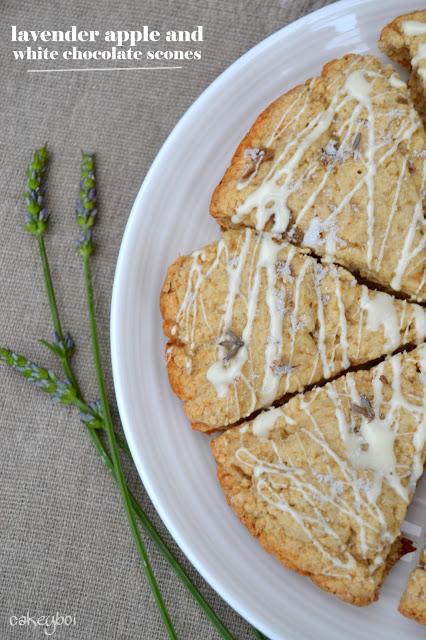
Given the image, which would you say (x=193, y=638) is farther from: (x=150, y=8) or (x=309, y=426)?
(x=150, y=8)

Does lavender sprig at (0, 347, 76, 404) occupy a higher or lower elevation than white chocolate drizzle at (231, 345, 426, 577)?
higher

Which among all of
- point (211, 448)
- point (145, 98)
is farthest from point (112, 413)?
A: point (145, 98)

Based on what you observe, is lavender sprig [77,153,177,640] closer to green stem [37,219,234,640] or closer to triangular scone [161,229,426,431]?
green stem [37,219,234,640]

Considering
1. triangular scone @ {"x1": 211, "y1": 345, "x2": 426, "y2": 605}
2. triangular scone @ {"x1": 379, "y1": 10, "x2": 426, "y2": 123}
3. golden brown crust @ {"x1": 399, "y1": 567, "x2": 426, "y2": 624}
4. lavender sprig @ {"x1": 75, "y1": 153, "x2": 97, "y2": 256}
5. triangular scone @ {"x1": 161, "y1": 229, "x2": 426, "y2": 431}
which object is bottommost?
golden brown crust @ {"x1": 399, "y1": 567, "x2": 426, "y2": 624}

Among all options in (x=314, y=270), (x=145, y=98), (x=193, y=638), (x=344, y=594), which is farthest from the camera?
(x=145, y=98)

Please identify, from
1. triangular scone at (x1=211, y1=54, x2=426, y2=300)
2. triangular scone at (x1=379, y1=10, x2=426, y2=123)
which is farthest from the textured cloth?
triangular scone at (x1=211, y1=54, x2=426, y2=300)

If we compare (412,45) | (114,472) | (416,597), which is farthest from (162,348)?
(412,45)
